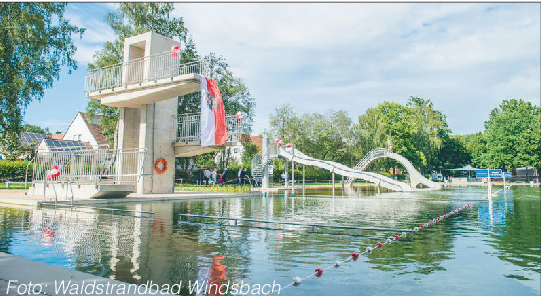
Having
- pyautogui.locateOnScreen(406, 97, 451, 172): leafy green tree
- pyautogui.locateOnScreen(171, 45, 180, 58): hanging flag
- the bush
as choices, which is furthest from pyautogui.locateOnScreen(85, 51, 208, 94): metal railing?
pyautogui.locateOnScreen(406, 97, 451, 172): leafy green tree

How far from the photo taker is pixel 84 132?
200 ft

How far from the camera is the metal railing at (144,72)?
72.1 ft

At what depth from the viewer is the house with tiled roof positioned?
59.4m

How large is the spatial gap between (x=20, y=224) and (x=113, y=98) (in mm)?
14958

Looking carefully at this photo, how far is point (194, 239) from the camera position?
7879 mm

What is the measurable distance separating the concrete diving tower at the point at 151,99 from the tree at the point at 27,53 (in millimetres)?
3030

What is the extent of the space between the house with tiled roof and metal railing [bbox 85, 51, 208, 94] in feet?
119

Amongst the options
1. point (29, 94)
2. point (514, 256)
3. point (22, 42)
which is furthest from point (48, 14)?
point (514, 256)

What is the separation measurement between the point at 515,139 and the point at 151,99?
63189 mm

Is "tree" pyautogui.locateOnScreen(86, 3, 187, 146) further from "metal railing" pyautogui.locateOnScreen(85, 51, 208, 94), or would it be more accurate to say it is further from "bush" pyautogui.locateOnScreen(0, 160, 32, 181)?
"metal railing" pyautogui.locateOnScreen(85, 51, 208, 94)

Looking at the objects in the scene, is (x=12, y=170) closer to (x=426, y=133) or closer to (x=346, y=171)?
(x=346, y=171)

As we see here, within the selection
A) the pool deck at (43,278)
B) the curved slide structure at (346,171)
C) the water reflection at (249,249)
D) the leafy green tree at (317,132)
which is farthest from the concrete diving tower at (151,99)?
the leafy green tree at (317,132)

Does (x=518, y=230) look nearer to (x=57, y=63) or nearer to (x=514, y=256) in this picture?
(x=514, y=256)

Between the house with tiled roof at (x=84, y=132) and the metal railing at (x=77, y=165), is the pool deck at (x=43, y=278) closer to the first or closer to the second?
the metal railing at (x=77, y=165)
